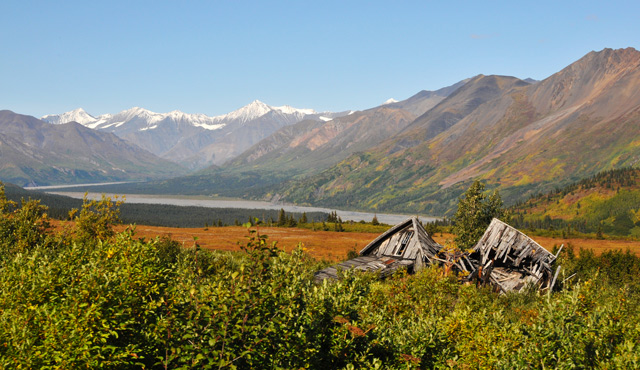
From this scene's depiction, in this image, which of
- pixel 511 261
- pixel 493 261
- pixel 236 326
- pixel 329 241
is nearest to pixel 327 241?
pixel 329 241

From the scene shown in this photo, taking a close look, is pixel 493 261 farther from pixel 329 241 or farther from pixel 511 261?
pixel 329 241

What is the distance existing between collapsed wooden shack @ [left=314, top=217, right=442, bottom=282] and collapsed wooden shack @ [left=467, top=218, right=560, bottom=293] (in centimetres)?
610

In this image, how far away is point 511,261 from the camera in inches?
2016

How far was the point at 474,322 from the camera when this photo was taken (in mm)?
18891

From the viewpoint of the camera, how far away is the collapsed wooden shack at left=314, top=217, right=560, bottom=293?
4934 centimetres

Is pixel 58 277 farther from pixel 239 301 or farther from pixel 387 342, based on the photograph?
pixel 387 342

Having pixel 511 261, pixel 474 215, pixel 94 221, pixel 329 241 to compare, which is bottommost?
pixel 329 241

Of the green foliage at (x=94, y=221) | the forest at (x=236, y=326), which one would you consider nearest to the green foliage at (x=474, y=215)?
the forest at (x=236, y=326)

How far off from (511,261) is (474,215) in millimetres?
12300

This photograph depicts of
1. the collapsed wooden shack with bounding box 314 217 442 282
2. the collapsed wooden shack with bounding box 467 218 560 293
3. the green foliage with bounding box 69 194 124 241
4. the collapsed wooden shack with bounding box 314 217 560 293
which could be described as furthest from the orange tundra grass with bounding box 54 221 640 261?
the green foliage with bounding box 69 194 124 241

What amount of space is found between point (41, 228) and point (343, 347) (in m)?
47.4

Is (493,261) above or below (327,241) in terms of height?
above

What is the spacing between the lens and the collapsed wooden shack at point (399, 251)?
52594mm

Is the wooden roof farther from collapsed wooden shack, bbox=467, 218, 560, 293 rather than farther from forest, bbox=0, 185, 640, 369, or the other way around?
forest, bbox=0, 185, 640, 369
